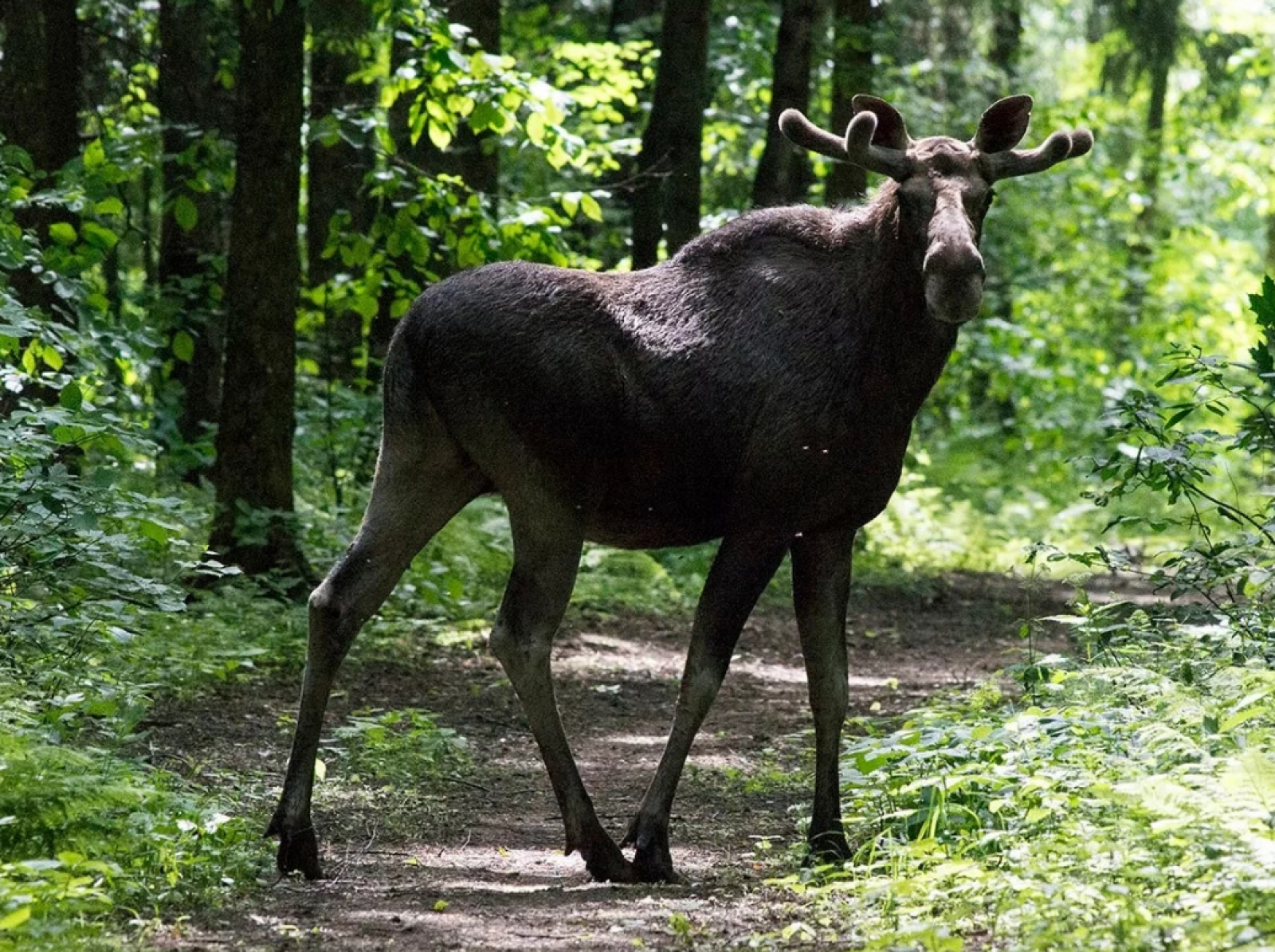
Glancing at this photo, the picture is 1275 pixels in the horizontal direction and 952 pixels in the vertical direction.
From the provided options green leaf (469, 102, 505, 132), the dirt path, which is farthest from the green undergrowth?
green leaf (469, 102, 505, 132)

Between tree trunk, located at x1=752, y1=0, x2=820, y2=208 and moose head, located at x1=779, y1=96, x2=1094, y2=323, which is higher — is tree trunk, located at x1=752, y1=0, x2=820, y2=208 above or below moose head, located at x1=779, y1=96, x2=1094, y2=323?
above

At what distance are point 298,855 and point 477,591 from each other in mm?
7040

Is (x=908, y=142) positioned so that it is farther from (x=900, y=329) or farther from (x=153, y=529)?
(x=153, y=529)

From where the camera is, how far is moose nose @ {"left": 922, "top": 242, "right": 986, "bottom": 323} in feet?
20.2

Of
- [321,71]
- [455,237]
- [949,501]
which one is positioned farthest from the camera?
[949,501]

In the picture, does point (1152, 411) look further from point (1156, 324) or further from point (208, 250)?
point (1156, 324)

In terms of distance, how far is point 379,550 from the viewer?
685 cm

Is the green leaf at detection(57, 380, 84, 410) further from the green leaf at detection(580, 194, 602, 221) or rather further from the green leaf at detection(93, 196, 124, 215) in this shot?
the green leaf at detection(580, 194, 602, 221)

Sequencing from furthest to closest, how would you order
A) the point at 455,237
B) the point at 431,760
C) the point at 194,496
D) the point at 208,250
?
the point at 208,250
the point at 194,496
the point at 455,237
the point at 431,760

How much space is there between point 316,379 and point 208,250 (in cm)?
331

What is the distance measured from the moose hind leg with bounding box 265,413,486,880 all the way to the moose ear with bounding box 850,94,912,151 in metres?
2.24

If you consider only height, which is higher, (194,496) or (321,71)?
(321,71)

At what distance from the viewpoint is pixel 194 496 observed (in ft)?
44.1

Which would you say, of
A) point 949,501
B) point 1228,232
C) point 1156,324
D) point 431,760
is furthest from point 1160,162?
point 1228,232
